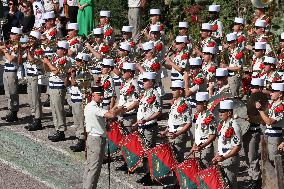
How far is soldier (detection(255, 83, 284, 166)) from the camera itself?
1584 cm

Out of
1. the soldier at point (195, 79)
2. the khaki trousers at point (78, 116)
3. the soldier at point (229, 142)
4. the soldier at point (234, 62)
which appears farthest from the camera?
the soldier at point (234, 62)

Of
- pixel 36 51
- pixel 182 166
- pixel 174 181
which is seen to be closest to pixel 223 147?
pixel 182 166

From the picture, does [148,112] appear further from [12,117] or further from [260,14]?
[12,117]

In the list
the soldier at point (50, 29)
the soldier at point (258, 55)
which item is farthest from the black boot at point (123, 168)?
the soldier at point (50, 29)

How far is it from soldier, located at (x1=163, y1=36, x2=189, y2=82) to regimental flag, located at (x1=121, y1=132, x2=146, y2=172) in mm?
3312

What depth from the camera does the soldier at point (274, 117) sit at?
52.0ft

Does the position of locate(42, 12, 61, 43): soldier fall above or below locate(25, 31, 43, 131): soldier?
above

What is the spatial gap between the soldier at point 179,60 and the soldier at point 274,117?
159 inches

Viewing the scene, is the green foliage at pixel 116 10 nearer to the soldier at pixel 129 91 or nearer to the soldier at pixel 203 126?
the soldier at pixel 129 91

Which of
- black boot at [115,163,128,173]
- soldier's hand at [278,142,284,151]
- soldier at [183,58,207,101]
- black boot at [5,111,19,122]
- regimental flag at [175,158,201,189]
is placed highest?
soldier at [183,58,207,101]

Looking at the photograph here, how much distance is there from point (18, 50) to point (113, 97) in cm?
359

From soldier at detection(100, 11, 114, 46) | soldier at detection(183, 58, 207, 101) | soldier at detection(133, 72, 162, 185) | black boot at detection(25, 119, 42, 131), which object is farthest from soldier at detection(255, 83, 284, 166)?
soldier at detection(100, 11, 114, 46)

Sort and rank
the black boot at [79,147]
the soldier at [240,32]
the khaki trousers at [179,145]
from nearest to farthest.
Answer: the khaki trousers at [179,145] < the black boot at [79,147] < the soldier at [240,32]

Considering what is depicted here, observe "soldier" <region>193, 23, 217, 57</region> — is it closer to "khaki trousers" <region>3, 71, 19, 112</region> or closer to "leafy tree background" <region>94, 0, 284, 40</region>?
"leafy tree background" <region>94, 0, 284, 40</region>
